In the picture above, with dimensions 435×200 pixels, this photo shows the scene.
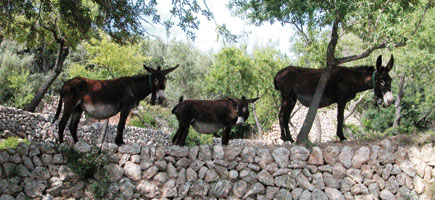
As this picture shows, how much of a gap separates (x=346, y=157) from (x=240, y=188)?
2563 millimetres

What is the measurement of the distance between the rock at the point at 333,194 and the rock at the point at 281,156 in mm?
1106

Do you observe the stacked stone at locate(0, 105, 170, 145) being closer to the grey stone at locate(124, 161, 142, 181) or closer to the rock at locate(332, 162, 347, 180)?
the grey stone at locate(124, 161, 142, 181)

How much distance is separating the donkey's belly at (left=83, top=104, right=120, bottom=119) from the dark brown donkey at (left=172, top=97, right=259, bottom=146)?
1.62 m

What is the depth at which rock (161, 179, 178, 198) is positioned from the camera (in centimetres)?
782

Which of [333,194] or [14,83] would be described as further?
[14,83]

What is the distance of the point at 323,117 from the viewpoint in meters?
30.8

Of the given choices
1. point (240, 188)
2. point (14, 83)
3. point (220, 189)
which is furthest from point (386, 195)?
point (14, 83)

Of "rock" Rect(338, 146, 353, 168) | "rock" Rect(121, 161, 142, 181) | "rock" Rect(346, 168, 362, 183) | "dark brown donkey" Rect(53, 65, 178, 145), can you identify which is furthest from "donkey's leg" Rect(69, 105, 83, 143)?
"rock" Rect(346, 168, 362, 183)

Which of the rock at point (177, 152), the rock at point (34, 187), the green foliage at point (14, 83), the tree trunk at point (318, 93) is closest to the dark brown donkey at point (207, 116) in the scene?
the rock at point (177, 152)

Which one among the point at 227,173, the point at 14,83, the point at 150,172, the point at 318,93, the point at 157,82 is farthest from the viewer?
the point at 14,83

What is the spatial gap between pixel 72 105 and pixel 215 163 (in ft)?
10.7

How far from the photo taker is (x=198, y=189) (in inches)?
312

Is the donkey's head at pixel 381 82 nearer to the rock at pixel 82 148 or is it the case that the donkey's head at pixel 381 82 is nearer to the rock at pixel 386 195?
the rock at pixel 386 195

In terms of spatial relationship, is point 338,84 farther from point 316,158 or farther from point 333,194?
point 333,194
